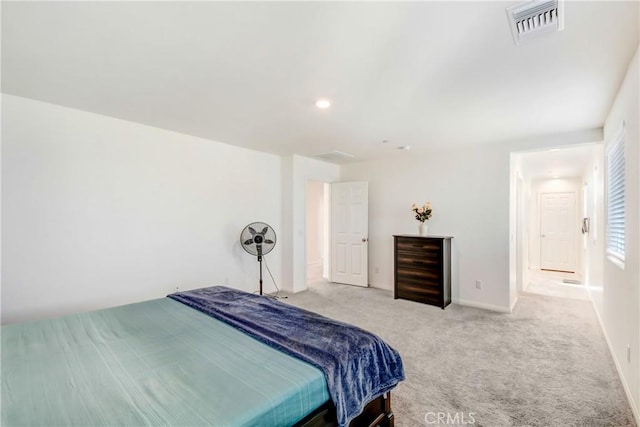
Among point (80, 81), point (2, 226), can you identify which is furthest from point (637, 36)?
point (2, 226)

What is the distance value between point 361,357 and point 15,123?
336 centimetres

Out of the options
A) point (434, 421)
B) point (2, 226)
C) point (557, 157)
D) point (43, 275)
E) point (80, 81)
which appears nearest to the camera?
point (434, 421)

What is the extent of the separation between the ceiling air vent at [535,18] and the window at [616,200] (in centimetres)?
137

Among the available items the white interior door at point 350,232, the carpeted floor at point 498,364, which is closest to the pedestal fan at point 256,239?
the carpeted floor at point 498,364

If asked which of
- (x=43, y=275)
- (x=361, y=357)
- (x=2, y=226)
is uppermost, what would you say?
(x=2, y=226)

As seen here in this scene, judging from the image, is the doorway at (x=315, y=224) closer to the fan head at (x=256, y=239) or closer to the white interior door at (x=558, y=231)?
the fan head at (x=256, y=239)

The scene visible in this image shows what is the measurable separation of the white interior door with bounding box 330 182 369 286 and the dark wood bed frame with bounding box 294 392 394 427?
365 cm

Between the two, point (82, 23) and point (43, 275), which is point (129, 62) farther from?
point (43, 275)

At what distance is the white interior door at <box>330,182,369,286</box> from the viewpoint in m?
5.29

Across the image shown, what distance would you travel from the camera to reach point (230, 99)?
2.57 m

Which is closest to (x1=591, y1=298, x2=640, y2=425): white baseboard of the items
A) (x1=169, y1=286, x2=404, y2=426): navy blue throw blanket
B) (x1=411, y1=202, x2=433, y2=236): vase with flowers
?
(x1=169, y1=286, x2=404, y2=426): navy blue throw blanket

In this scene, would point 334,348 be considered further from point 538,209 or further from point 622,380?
point 538,209

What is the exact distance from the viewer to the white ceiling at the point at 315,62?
1512mm

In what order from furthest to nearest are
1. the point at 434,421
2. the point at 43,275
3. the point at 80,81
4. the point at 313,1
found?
the point at 43,275
the point at 80,81
the point at 434,421
the point at 313,1
